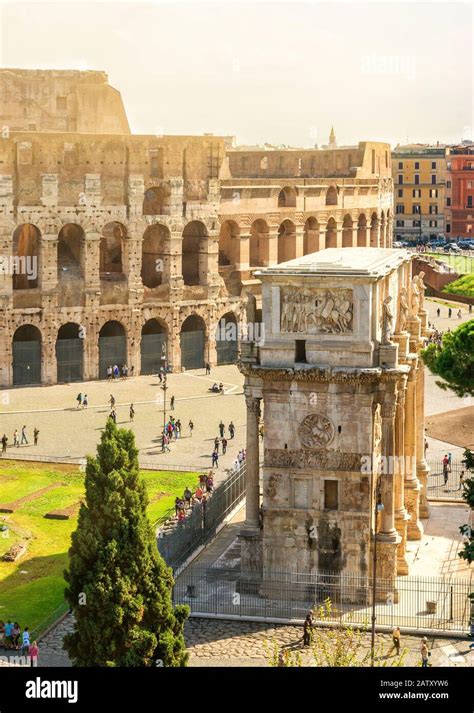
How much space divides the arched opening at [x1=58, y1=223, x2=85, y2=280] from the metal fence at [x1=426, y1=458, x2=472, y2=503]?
2585 cm

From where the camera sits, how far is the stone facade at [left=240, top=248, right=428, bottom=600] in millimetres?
34031

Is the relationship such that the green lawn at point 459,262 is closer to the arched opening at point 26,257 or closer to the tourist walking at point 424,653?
the arched opening at point 26,257

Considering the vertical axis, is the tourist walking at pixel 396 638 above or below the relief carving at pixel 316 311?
below

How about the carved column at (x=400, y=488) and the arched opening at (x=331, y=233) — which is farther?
the arched opening at (x=331, y=233)

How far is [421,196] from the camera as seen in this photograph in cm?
14625

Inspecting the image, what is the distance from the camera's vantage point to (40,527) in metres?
A: 43.1

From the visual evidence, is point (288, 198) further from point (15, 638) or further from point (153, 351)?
point (15, 638)

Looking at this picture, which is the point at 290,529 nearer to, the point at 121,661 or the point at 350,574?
the point at 350,574

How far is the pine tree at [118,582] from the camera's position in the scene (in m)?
28.7

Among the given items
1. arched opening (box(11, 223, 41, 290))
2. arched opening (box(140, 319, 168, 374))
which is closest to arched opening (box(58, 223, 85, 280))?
arched opening (box(11, 223, 41, 290))

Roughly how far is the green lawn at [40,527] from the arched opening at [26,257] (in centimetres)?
1878

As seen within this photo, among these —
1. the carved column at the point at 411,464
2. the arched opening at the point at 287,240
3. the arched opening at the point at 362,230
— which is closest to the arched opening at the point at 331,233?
the arched opening at the point at 362,230

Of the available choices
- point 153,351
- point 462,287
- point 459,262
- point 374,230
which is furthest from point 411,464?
point 459,262

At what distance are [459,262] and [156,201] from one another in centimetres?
4606
